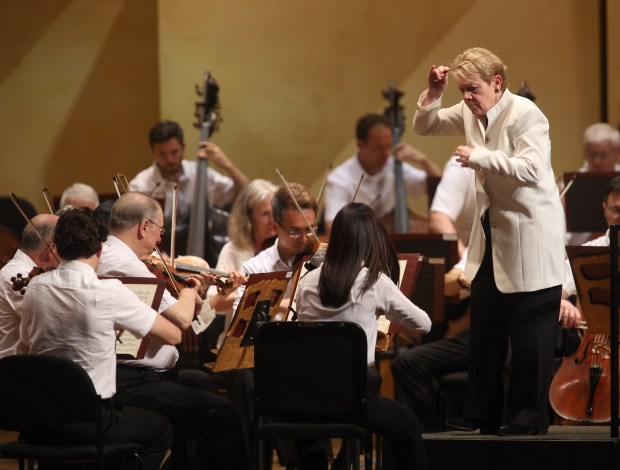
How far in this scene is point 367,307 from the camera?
3500mm

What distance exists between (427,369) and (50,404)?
212cm

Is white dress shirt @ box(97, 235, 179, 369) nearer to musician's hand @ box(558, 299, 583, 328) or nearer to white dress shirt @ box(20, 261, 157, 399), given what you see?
white dress shirt @ box(20, 261, 157, 399)

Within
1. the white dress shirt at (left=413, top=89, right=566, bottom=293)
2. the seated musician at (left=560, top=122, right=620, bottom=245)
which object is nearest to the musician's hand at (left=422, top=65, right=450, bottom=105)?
the white dress shirt at (left=413, top=89, right=566, bottom=293)

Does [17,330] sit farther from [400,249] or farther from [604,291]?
[604,291]

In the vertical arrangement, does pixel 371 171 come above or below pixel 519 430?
above

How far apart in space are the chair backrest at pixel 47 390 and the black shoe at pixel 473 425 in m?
1.25

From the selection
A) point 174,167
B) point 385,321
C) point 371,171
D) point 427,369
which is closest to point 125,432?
point 385,321

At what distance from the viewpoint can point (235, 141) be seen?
7.06 metres

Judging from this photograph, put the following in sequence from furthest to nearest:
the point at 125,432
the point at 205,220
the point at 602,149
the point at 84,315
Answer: the point at 602,149
the point at 205,220
the point at 125,432
the point at 84,315

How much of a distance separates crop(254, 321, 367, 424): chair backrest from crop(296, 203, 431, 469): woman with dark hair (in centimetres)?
13

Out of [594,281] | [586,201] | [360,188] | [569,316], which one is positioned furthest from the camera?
[360,188]

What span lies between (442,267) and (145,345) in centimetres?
141

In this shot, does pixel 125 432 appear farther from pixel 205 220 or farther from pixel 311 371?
pixel 205 220

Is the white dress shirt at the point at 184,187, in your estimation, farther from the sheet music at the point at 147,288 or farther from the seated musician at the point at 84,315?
the seated musician at the point at 84,315
